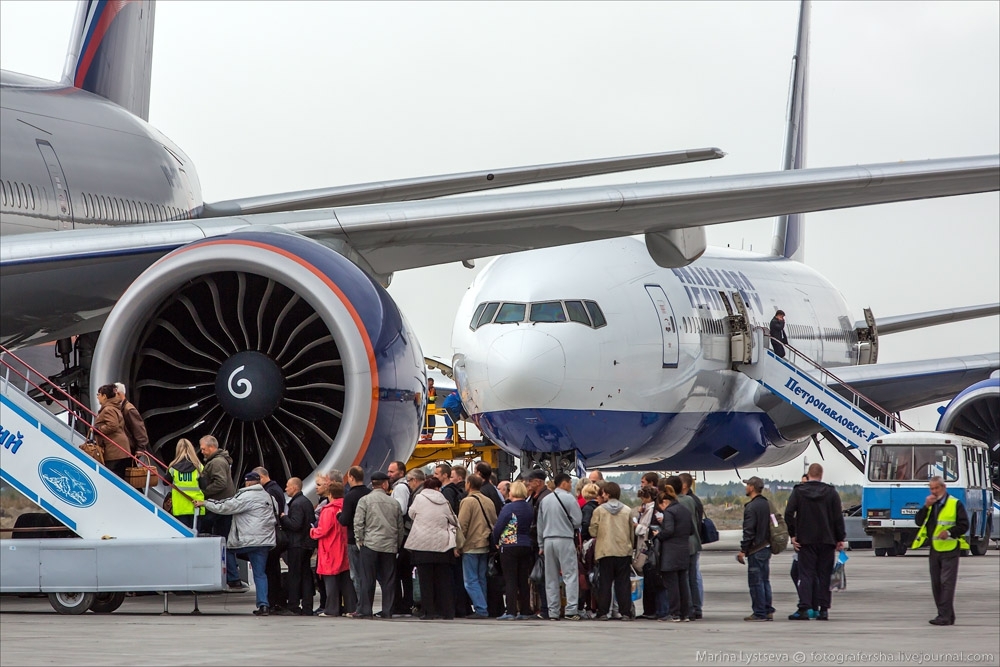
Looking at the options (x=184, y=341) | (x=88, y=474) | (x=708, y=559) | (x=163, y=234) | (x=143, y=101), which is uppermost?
(x=143, y=101)

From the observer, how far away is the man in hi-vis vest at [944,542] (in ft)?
35.0

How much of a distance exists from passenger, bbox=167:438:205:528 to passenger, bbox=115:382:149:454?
225 mm

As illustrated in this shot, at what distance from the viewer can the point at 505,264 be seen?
18266 millimetres

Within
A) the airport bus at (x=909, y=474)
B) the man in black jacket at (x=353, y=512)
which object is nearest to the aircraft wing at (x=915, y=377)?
the airport bus at (x=909, y=474)

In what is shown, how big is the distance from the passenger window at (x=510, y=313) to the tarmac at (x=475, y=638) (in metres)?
5.50

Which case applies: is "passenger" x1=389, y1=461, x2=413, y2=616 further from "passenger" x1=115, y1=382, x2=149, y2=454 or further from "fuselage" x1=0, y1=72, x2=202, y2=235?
"fuselage" x1=0, y1=72, x2=202, y2=235

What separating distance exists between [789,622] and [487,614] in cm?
217

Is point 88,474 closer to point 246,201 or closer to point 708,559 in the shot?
point 246,201

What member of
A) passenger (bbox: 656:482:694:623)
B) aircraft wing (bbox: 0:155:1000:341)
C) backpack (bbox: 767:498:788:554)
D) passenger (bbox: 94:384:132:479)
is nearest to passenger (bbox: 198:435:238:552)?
passenger (bbox: 94:384:132:479)

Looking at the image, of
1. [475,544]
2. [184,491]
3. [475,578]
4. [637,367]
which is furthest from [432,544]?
[637,367]

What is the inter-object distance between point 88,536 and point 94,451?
0.56 metres

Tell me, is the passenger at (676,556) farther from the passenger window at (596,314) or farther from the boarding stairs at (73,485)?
the passenger window at (596,314)

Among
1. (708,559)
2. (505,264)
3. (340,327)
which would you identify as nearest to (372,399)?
(340,327)

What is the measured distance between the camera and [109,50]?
1428 cm
